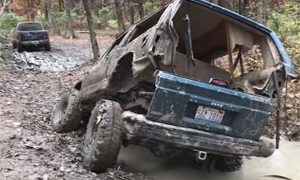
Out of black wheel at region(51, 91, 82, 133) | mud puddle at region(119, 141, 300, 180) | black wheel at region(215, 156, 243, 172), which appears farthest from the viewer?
black wheel at region(51, 91, 82, 133)

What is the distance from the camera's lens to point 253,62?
9797mm

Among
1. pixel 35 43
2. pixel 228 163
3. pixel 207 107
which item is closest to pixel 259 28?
pixel 207 107

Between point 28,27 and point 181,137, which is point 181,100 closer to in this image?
point 181,137

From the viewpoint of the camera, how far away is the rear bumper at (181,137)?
200 inches

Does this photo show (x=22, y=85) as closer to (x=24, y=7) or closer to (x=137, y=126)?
(x=137, y=126)

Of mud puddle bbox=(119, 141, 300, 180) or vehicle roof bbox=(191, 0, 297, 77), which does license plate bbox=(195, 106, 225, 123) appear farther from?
mud puddle bbox=(119, 141, 300, 180)

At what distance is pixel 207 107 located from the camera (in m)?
5.31

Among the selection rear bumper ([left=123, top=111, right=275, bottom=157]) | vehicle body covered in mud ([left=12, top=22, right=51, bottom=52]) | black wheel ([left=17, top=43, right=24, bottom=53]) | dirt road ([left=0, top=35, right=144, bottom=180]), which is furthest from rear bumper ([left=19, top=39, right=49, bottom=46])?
rear bumper ([left=123, top=111, right=275, bottom=157])

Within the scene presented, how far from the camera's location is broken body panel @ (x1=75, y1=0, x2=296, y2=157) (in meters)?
5.17

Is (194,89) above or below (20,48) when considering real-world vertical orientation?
above

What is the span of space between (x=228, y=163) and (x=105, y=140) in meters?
2.07

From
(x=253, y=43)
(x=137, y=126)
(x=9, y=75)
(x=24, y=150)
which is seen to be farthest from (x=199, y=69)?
(x=9, y=75)

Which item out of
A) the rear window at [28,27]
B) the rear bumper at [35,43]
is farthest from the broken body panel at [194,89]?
the rear window at [28,27]

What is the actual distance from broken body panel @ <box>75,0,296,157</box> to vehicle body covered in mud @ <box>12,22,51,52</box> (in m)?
16.9
